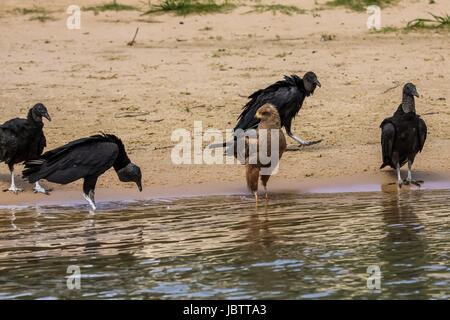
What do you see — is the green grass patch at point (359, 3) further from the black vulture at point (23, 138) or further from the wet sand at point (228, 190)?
the black vulture at point (23, 138)

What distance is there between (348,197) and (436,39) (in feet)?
20.3

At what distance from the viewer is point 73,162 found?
8578 millimetres

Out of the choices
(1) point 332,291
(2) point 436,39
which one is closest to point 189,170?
(1) point 332,291

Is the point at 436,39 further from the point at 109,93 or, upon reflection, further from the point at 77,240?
the point at 77,240

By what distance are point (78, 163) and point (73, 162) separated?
0.05m

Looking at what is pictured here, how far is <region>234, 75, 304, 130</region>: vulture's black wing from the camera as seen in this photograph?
10117 mm

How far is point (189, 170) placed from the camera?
32.9 ft

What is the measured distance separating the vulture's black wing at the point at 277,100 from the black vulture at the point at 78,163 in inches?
74.4

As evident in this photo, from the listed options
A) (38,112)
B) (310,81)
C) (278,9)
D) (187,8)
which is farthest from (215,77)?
(38,112)

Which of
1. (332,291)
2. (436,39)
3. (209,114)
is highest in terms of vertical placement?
(436,39)

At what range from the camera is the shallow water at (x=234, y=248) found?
241 inches

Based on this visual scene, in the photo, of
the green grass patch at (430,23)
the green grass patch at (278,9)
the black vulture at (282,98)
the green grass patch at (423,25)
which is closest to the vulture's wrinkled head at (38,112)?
the black vulture at (282,98)

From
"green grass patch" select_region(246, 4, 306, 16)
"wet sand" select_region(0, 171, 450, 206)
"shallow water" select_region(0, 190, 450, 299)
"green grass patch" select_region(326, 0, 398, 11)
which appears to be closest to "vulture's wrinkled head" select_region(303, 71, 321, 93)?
"wet sand" select_region(0, 171, 450, 206)

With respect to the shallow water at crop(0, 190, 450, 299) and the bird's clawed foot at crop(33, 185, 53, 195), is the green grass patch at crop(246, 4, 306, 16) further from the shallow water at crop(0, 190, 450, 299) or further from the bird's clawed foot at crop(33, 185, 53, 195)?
the bird's clawed foot at crop(33, 185, 53, 195)
